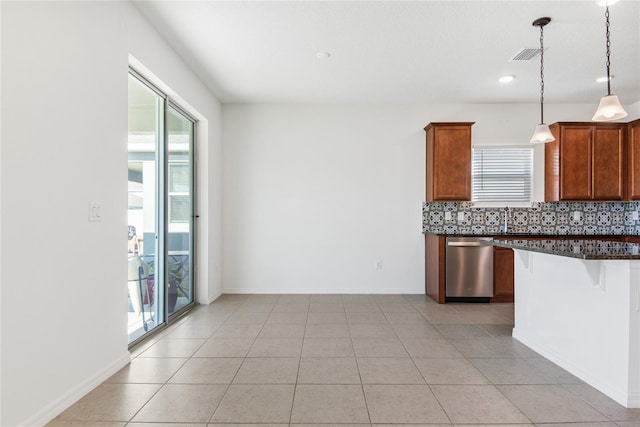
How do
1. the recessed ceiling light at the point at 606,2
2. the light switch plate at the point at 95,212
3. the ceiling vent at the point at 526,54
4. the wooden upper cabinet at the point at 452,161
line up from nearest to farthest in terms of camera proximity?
the light switch plate at the point at 95,212, the recessed ceiling light at the point at 606,2, the ceiling vent at the point at 526,54, the wooden upper cabinet at the point at 452,161

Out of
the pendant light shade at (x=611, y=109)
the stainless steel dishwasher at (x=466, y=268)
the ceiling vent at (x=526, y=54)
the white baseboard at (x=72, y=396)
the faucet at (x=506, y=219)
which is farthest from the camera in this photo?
the faucet at (x=506, y=219)

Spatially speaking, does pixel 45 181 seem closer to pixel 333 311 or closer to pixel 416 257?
pixel 333 311

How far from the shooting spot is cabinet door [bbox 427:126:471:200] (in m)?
4.77

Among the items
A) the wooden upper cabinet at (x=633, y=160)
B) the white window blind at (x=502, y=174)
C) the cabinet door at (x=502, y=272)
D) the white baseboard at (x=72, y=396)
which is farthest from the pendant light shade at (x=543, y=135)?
the white baseboard at (x=72, y=396)

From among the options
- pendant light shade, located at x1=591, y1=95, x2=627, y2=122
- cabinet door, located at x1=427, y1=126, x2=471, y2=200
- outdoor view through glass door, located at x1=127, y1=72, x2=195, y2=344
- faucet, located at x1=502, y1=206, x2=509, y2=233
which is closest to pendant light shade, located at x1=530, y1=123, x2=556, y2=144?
pendant light shade, located at x1=591, y1=95, x2=627, y2=122

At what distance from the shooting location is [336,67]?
12.7ft

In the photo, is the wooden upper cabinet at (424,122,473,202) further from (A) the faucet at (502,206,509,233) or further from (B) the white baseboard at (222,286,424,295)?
(B) the white baseboard at (222,286,424,295)

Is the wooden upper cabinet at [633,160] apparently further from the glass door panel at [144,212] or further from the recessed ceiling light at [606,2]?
the glass door panel at [144,212]

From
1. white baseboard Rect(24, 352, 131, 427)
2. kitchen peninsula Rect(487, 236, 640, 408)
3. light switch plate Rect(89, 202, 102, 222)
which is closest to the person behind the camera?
white baseboard Rect(24, 352, 131, 427)

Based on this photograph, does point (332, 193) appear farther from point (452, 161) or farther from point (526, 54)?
point (526, 54)

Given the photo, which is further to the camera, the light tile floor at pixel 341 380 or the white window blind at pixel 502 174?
the white window blind at pixel 502 174

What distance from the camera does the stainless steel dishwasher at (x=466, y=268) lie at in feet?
15.1

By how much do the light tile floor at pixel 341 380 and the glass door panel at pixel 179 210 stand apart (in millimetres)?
500

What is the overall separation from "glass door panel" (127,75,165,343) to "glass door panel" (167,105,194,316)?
17 centimetres
